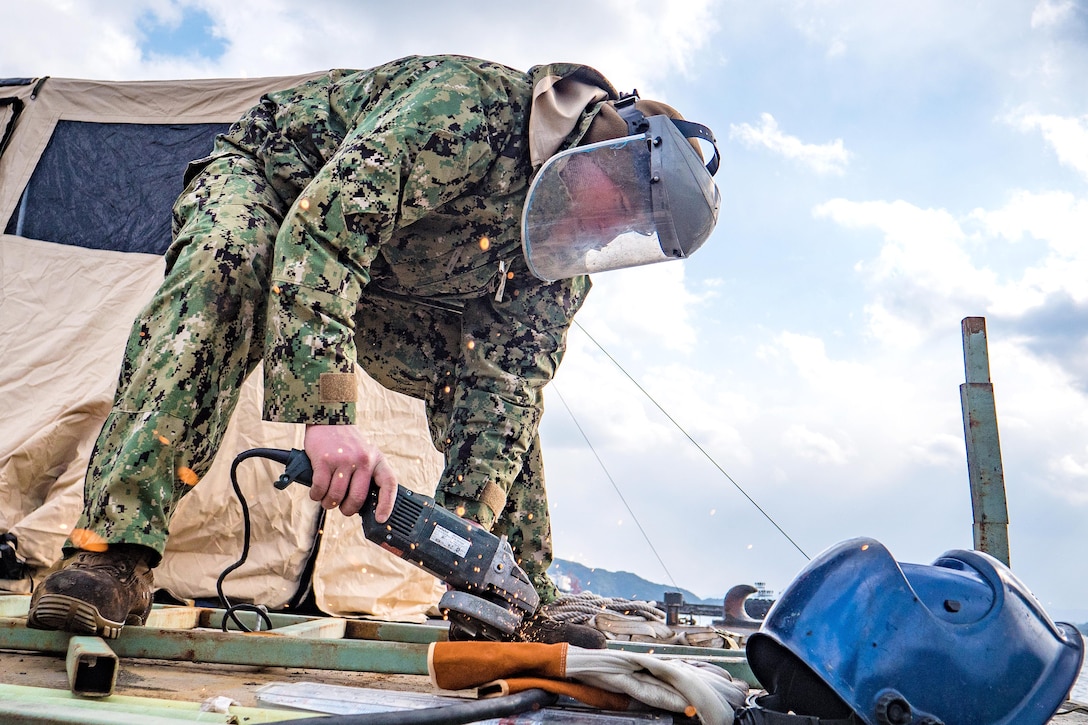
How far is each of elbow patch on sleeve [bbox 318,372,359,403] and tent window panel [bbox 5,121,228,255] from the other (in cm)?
209

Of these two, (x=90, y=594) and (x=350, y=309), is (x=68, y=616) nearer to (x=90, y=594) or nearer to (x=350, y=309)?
(x=90, y=594)

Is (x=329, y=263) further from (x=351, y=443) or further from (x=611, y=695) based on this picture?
(x=611, y=695)

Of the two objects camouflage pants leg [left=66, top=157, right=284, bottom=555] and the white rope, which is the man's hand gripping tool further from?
the white rope

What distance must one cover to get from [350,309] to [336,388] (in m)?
0.18

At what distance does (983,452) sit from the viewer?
2889mm

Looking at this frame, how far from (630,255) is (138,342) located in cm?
115

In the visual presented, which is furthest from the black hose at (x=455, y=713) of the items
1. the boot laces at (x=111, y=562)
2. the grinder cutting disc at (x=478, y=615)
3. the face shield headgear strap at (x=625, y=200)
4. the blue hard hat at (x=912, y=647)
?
the face shield headgear strap at (x=625, y=200)

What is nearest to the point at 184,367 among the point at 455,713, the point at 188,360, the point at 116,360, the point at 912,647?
the point at 188,360

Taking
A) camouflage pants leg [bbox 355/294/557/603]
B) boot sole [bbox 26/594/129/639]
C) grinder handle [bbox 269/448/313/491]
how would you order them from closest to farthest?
boot sole [bbox 26/594/129/639] < grinder handle [bbox 269/448/313/491] < camouflage pants leg [bbox 355/294/557/603]

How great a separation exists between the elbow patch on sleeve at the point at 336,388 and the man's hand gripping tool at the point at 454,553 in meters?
0.11

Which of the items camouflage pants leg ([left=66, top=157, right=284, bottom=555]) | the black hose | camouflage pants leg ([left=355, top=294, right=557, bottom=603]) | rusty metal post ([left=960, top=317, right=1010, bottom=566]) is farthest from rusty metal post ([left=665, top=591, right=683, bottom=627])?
the black hose

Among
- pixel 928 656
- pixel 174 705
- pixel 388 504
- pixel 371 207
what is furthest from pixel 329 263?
pixel 928 656

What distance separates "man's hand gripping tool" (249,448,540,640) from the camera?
4.77 ft

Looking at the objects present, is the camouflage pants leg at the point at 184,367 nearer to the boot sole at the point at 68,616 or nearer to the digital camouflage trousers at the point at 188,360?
the digital camouflage trousers at the point at 188,360
